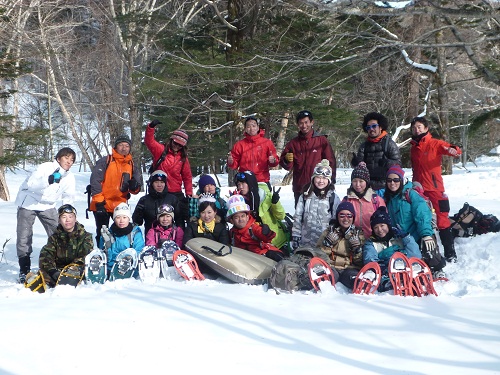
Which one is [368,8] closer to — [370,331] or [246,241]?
[246,241]

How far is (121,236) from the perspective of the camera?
6383 millimetres

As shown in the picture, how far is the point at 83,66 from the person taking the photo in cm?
2541

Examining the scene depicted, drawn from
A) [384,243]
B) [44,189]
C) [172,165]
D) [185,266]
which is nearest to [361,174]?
[384,243]

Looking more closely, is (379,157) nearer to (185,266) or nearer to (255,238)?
(255,238)

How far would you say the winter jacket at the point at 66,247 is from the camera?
606cm

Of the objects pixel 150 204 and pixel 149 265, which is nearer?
pixel 149 265

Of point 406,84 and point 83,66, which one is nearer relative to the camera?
point 406,84

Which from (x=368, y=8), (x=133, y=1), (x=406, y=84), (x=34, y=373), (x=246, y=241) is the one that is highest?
(x=133, y=1)

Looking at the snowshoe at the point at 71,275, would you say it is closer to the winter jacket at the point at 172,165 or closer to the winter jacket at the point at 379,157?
the winter jacket at the point at 172,165

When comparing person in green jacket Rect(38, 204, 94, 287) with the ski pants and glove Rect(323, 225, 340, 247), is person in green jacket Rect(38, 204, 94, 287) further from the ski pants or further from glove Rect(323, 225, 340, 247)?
glove Rect(323, 225, 340, 247)

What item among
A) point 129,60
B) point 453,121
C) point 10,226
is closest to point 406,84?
point 453,121

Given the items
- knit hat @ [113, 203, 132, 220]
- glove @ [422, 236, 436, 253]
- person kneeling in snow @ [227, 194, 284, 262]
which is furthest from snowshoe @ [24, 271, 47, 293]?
glove @ [422, 236, 436, 253]

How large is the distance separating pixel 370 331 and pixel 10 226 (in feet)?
26.5

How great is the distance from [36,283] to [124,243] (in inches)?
41.6
